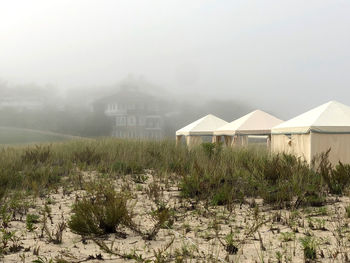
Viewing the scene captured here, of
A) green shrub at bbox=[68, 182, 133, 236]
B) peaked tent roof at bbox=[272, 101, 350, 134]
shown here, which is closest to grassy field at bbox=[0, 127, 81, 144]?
peaked tent roof at bbox=[272, 101, 350, 134]

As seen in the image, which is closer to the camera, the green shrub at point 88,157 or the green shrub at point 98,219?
the green shrub at point 98,219

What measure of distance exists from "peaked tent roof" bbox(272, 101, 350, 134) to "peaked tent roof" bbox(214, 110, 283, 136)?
484 cm

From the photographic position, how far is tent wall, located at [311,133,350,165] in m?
8.86

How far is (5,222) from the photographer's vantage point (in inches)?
165

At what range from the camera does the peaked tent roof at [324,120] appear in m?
8.84

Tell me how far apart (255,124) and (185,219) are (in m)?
11.6

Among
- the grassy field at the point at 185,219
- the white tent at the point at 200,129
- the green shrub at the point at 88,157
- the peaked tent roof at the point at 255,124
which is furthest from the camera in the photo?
the white tent at the point at 200,129

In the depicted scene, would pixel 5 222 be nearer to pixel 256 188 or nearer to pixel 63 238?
pixel 63 238

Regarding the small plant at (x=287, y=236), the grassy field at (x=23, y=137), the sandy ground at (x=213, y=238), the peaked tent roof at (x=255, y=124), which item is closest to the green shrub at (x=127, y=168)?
the sandy ground at (x=213, y=238)

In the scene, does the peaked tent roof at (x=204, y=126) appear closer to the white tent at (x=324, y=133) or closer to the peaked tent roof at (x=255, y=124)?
the peaked tent roof at (x=255, y=124)

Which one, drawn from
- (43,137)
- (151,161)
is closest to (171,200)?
(151,161)

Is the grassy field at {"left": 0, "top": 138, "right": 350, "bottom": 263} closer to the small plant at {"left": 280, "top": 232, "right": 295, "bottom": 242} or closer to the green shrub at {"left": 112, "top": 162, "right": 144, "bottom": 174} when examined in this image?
the small plant at {"left": 280, "top": 232, "right": 295, "bottom": 242}

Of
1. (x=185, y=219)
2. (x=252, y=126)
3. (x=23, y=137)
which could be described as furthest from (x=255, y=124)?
(x=23, y=137)

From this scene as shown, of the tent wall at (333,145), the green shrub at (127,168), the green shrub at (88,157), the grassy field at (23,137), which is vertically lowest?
the green shrub at (127,168)
